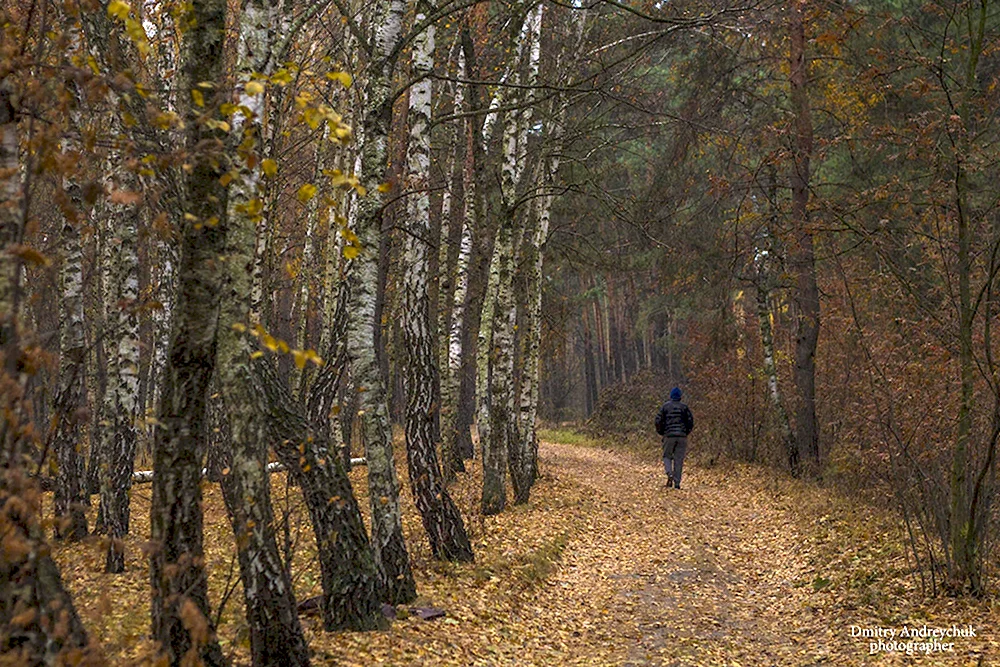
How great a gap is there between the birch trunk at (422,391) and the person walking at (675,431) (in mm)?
8894

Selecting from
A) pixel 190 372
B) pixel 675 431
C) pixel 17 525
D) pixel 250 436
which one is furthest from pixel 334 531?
pixel 675 431

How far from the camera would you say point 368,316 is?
24.2ft

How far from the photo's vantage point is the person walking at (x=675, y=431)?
56.6 ft

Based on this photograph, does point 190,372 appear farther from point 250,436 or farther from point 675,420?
point 675,420

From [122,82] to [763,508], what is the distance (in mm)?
13495

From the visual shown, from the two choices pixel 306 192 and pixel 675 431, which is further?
pixel 675 431

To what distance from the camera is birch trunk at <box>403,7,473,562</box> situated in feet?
28.8

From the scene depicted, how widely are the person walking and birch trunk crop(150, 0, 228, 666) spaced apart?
45.0 ft

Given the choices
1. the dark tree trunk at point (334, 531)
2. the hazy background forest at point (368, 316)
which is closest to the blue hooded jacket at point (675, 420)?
the hazy background forest at point (368, 316)

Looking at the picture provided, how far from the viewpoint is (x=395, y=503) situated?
768 centimetres

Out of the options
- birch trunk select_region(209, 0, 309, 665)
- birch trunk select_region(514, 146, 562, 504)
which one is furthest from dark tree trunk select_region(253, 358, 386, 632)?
birch trunk select_region(514, 146, 562, 504)

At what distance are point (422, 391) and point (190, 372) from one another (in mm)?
4763

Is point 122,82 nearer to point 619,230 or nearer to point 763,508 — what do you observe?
point 763,508

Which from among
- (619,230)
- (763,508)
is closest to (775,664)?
(763,508)
